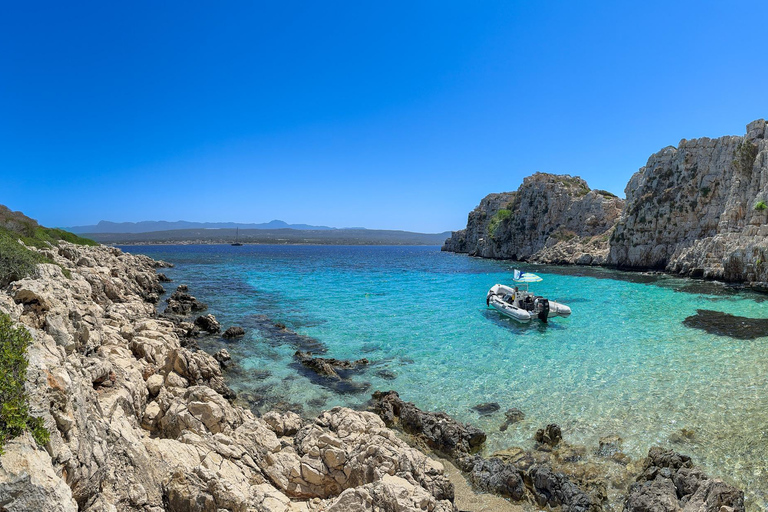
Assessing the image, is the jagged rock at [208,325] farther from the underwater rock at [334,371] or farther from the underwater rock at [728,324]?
the underwater rock at [728,324]

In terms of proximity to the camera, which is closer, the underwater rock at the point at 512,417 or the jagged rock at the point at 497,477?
the jagged rock at the point at 497,477

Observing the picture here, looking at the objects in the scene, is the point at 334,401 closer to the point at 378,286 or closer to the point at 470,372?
the point at 470,372

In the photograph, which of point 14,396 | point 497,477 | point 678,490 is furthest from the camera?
point 497,477

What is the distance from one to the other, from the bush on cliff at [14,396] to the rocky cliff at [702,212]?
162 feet

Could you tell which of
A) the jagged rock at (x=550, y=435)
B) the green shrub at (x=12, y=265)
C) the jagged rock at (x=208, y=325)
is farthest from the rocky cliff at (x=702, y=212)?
the green shrub at (x=12, y=265)

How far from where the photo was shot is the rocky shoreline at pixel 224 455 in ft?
16.4

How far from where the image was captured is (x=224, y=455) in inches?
307

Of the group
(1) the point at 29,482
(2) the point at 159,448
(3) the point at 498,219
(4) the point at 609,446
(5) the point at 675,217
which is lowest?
(4) the point at 609,446

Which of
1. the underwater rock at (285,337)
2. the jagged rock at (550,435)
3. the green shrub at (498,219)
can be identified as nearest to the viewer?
the jagged rock at (550,435)

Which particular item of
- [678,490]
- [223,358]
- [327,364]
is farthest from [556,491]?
[223,358]

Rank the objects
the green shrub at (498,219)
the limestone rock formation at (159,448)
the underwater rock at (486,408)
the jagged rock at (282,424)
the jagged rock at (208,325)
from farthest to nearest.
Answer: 1. the green shrub at (498,219)
2. the jagged rock at (208,325)
3. the underwater rock at (486,408)
4. the jagged rock at (282,424)
5. the limestone rock formation at (159,448)

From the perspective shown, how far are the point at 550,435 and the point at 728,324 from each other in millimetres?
20400

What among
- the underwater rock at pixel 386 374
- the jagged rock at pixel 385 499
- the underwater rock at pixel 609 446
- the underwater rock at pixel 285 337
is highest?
the jagged rock at pixel 385 499

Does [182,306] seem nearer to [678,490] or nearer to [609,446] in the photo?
[609,446]
